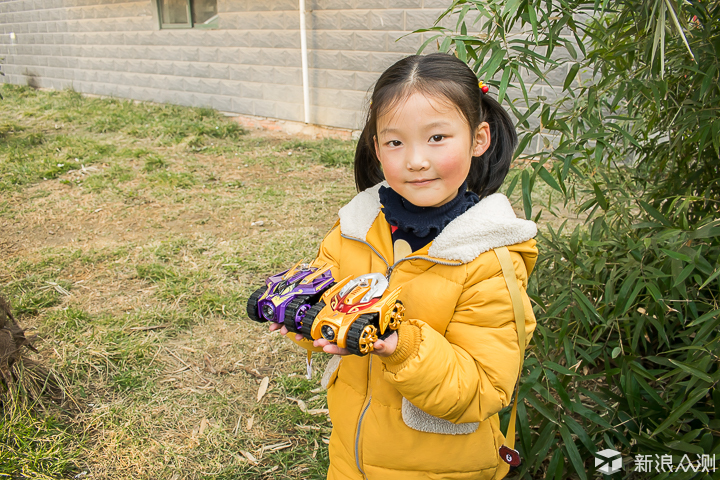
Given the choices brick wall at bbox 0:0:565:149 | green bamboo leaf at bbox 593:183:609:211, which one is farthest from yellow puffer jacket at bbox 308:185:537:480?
brick wall at bbox 0:0:565:149

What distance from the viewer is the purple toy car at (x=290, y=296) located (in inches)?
44.9

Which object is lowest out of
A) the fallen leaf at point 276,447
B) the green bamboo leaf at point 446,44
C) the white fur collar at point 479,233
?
the fallen leaf at point 276,447

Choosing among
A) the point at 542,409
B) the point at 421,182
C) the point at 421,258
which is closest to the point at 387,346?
the point at 421,258

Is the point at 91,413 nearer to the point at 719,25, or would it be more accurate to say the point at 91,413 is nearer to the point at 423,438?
the point at 423,438

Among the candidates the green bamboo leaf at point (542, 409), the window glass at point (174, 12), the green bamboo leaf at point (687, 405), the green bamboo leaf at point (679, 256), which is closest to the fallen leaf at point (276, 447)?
the green bamboo leaf at point (542, 409)

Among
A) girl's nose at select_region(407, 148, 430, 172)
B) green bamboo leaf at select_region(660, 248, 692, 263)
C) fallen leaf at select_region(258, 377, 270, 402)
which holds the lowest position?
fallen leaf at select_region(258, 377, 270, 402)

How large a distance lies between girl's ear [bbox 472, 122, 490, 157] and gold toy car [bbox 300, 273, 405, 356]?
17.6 inches

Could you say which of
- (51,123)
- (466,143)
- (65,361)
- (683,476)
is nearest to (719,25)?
(466,143)

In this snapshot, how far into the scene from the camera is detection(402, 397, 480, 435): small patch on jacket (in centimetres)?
126

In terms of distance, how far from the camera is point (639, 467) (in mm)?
1688

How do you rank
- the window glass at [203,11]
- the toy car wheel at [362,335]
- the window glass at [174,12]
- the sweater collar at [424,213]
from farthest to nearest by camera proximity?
the window glass at [174,12]
the window glass at [203,11]
the sweater collar at [424,213]
the toy car wheel at [362,335]

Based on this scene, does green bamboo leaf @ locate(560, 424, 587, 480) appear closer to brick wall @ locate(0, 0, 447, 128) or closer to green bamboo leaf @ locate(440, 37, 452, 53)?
green bamboo leaf @ locate(440, 37, 452, 53)

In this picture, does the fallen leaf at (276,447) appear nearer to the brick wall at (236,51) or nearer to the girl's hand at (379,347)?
the girl's hand at (379,347)

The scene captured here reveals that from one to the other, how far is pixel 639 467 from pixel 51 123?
28.3 ft
